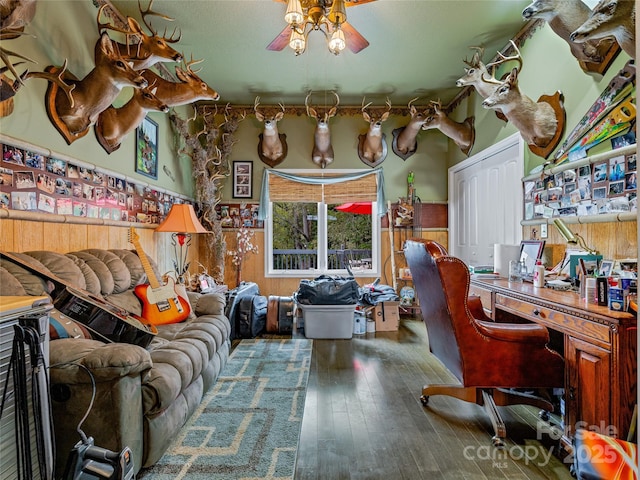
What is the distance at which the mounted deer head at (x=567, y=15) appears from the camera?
2.32 meters

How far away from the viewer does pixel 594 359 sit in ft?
5.37

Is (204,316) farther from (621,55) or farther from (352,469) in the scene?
(621,55)

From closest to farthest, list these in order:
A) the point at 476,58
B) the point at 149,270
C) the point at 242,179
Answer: the point at 149,270, the point at 476,58, the point at 242,179

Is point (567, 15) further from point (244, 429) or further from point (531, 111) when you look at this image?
point (244, 429)

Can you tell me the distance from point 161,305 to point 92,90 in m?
1.56

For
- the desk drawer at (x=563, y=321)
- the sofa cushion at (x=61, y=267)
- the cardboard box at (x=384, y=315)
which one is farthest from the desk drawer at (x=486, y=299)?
the sofa cushion at (x=61, y=267)

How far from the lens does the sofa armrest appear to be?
1452 millimetres

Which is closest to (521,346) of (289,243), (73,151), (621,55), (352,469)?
(352,469)

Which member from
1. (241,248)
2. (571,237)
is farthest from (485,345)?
(241,248)

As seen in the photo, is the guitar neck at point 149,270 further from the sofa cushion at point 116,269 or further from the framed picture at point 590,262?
the framed picture at point 590,262

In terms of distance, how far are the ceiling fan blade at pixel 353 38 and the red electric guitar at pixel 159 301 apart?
7.89 ft

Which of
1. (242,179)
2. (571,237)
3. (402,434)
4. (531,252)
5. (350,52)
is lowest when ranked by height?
(402,434)

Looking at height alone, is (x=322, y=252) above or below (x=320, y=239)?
below

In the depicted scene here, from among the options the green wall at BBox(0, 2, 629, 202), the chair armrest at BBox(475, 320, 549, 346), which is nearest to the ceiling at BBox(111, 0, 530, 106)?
the green wall at BBox(0, 2, 629, 202)
